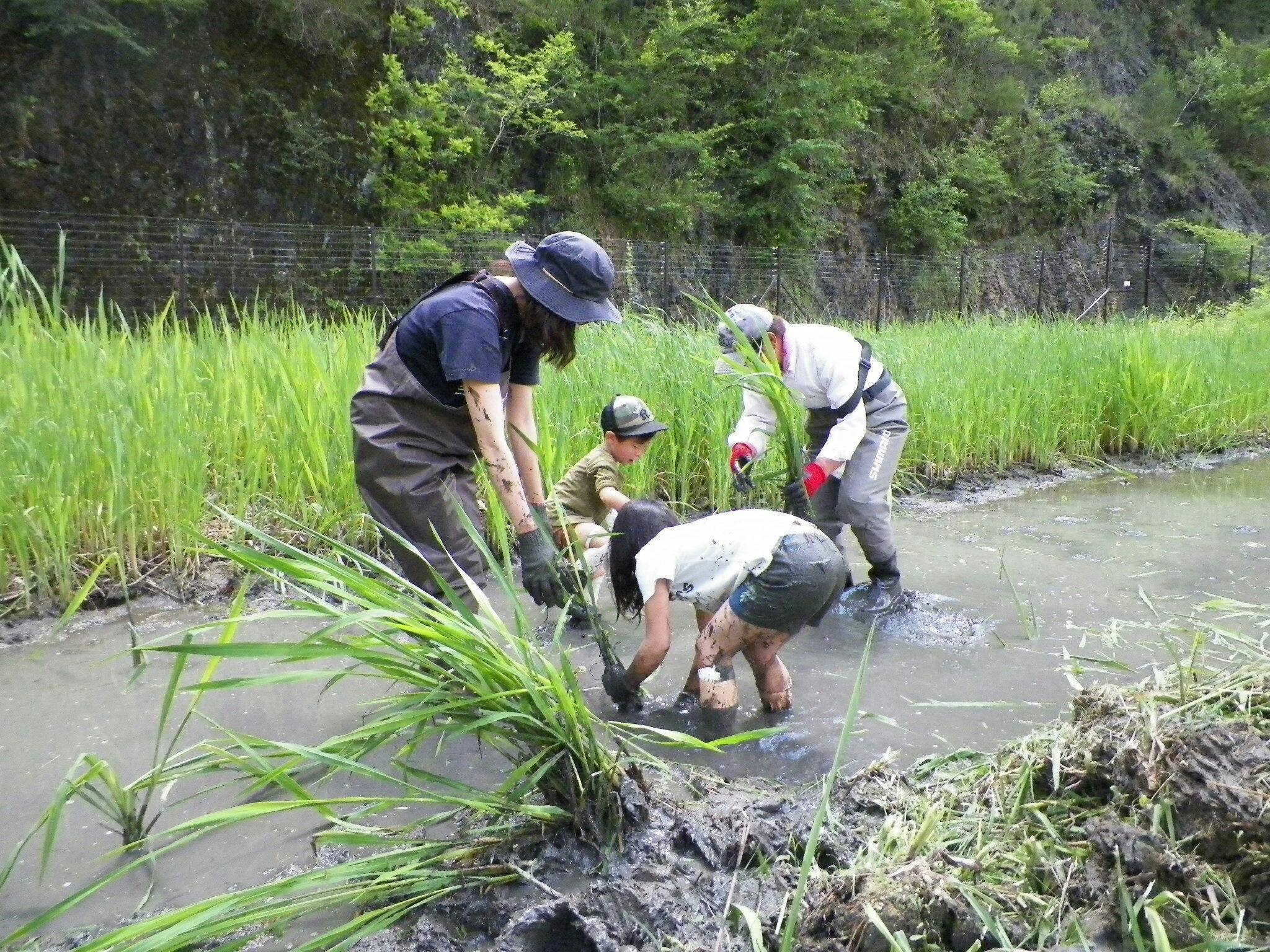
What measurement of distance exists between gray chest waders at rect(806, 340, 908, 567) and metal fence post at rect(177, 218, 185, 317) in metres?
9.41

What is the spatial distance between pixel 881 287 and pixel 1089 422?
11037 millimetres

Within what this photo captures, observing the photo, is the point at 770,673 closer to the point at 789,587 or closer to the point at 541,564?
the point at 789,587

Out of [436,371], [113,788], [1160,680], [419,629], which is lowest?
[113,788]

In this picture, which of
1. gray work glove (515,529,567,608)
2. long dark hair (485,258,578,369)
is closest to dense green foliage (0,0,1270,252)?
long dark hair (485,258,578,369)

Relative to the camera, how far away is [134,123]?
40.6 ft

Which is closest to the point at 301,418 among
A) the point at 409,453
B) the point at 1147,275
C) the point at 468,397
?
the point at 409,453

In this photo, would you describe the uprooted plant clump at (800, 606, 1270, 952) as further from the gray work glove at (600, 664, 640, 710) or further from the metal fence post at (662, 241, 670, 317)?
the metal fence post at (662, 241, 670, 317)

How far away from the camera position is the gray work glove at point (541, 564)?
2.87 m

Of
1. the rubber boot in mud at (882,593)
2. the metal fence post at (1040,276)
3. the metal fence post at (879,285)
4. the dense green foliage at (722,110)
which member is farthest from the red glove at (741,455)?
the metal fence post at (1040,276)

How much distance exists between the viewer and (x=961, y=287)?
2031 centimetres

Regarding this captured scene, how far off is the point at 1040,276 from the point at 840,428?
19.4 metres

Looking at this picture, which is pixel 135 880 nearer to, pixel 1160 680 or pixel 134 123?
pixel 1160 680

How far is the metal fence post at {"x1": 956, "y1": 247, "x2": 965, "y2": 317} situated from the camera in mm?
19964

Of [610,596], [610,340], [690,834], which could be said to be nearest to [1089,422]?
[610,340]
